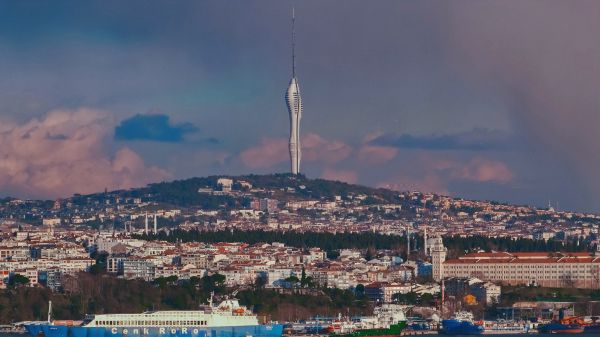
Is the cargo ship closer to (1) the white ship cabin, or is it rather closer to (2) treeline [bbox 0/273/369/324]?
(1) the white ship cabin

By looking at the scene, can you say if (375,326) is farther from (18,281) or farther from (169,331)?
(18,281)

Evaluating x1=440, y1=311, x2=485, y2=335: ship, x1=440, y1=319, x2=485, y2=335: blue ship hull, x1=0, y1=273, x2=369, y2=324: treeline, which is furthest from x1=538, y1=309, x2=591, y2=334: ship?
x1=0, y1=273, x2=369, y2=324: treeline

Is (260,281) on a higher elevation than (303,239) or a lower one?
lower

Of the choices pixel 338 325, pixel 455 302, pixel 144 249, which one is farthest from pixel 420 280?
pixel 338 325

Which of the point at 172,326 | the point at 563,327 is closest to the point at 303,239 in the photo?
the point at 563,327

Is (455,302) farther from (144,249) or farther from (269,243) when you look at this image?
(269,243)
